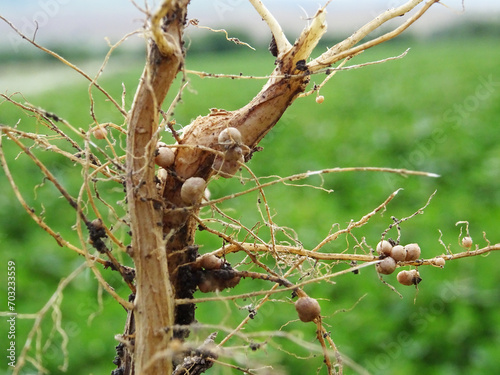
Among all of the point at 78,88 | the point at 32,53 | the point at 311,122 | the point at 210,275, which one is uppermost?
the point at 32,53

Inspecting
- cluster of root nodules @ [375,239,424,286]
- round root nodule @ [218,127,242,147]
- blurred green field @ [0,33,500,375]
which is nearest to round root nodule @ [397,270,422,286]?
cluster of root nodules @ [375,239,424,286]

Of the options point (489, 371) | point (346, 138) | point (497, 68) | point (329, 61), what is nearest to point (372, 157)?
point (346, 138)

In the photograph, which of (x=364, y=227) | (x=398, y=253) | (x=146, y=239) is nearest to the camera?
(x=146, y=239)

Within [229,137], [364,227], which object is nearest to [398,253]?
[229,137]

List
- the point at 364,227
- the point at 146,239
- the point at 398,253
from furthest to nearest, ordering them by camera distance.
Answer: the point at 364,227
the point at 398,253
the point at 146,239

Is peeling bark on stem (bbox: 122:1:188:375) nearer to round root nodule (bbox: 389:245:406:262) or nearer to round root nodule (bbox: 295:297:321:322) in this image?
round root nodule (bbox: 295:297:321:322)

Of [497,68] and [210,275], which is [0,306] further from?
[497,68]

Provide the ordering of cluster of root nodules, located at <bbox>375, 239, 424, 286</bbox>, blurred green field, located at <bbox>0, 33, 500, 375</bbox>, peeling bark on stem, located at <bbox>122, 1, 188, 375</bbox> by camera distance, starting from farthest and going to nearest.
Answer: blurred green field, located at <bbox>0, 33, 500, 375</bbox>, cluster of root nodules, located at <bbox>375, 239, 424, 286</bbox>, peeling bark on stem, located at <bbox>122, 1, 188, 375</bbox>

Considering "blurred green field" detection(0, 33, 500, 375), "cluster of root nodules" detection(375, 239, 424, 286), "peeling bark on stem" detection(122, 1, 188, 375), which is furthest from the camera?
"blurred green field" detection(0, 33, 500, 375)

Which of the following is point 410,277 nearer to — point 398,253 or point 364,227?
point 398,253
